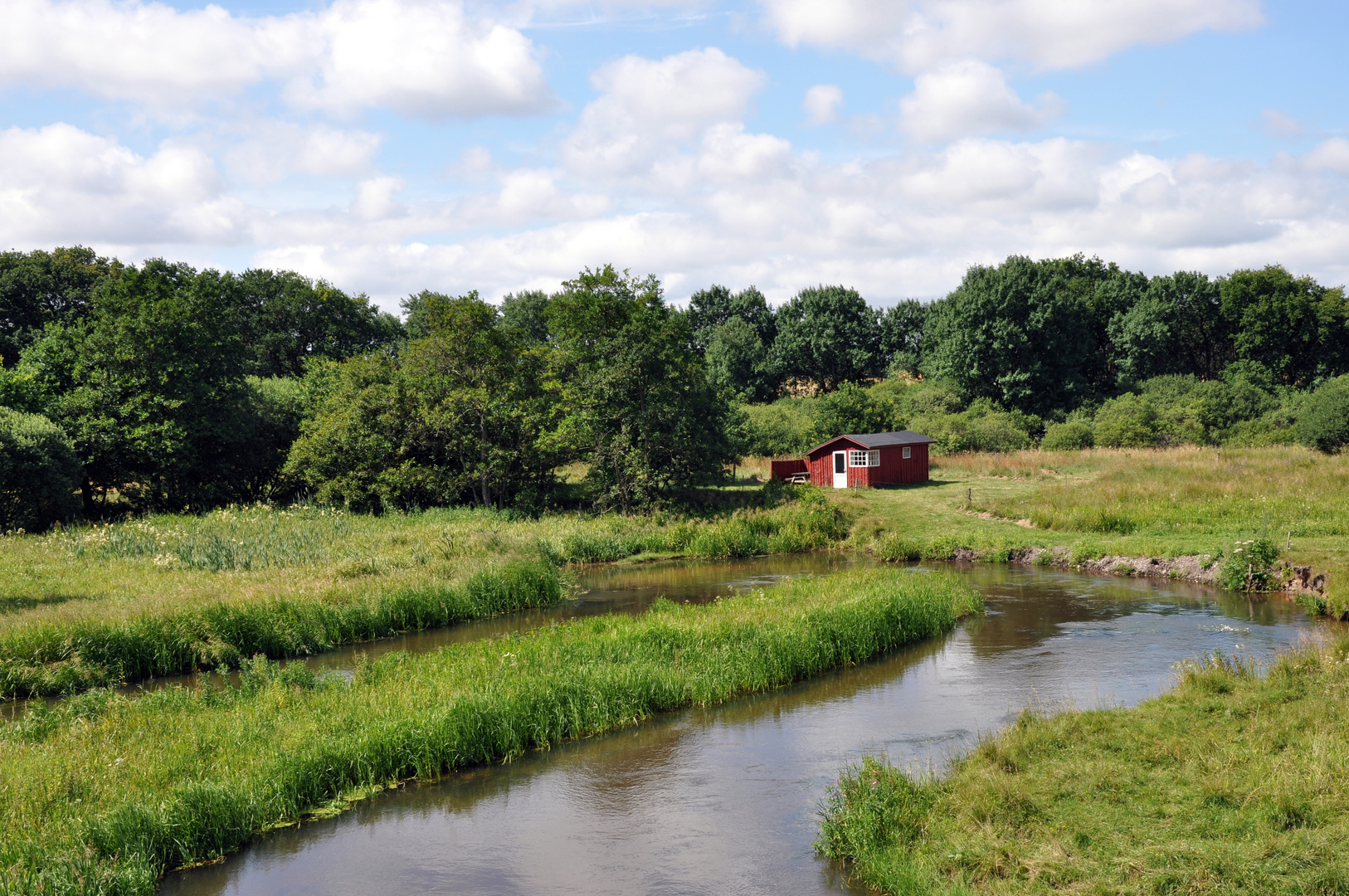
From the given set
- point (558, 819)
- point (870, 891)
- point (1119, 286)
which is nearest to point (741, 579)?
point (558, 819)

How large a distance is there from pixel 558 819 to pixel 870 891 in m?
4.39

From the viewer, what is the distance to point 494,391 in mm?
42969

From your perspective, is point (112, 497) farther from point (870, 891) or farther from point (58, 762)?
point (870, 891)

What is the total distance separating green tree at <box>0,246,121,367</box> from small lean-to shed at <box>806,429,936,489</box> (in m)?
46.6

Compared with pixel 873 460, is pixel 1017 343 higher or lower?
higher

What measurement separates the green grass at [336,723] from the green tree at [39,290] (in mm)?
51659

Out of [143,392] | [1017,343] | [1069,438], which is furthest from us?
[1017,343]

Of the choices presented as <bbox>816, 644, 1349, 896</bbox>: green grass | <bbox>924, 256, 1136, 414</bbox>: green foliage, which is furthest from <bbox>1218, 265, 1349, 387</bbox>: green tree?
<bbox>816, 644, 1349, 896</bbox>: green grass

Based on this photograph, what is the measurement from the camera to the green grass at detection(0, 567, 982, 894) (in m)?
10.8

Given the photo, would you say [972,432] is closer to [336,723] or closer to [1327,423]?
[1327,423]

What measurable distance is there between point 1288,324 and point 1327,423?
27.8 m

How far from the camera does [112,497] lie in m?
42.5

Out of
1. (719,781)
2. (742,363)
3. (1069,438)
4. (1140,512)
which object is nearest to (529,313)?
(742,363)

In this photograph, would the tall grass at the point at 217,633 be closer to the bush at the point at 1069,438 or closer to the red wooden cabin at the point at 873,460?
the red wooden cabin at the point at 873,460
